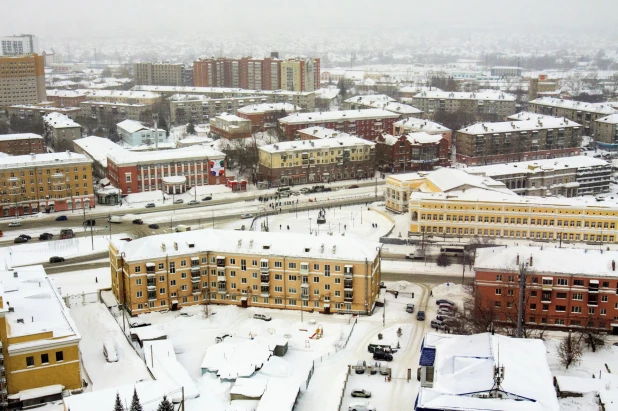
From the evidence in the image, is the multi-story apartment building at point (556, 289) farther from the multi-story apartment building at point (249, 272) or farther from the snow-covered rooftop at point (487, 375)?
the snow-covered rooftop at point (487, 375)

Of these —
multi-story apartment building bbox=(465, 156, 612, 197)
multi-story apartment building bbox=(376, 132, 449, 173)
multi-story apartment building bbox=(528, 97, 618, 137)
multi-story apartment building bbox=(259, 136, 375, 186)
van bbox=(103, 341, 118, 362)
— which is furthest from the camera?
multi-story apartment building bbox=(528, 97, 618, 137)

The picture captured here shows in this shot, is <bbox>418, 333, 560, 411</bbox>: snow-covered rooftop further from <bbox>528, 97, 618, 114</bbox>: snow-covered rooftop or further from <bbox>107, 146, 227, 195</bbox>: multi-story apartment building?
<bbox>528, 97, 618, 114</bbox>: snow-covered rooftop

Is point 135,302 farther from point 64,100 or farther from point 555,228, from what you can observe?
point 64,100

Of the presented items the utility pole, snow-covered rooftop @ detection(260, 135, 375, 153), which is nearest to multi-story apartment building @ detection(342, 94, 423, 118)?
snow-covered rooftop @ detection(260, 135, 375, 153)

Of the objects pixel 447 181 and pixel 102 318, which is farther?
pixel 447 181

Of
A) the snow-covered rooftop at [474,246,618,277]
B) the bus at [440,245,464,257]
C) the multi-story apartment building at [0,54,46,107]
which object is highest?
the multi-story apartment building at [0,54,46,107]

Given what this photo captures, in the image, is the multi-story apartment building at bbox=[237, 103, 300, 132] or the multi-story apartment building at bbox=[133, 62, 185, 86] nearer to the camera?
the multi-story apartment building at bbox=[237, 103, 300, 132]

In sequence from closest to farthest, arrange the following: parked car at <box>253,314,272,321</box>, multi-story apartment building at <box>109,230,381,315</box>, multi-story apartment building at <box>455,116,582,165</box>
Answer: parked car at <box>253,314,272,321</box> → multi-story apartment building at <box>109,230,381,315</box> → multi-story apartment building at <box>455,116,582,165</box>

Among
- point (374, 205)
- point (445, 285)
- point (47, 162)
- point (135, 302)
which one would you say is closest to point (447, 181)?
point (374, 205)
